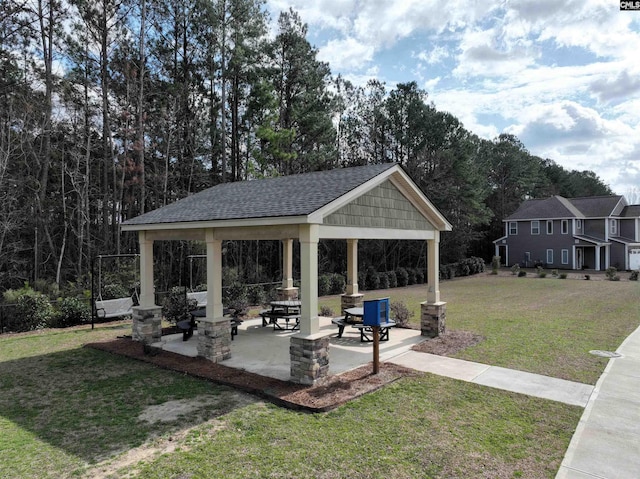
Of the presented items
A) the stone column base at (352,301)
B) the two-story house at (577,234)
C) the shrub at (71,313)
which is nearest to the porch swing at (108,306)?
the shrub at (71,313)

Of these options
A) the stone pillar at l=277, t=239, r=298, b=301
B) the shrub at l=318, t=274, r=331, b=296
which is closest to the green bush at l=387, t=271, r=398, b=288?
the shrub at l=318, t=274, r=331, b=296

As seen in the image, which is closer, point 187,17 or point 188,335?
point 188,335

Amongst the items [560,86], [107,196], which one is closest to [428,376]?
[560,86]

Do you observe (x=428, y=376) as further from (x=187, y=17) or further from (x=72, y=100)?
(x=187, y=17)

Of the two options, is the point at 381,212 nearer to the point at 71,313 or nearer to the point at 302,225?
the point at 302,225

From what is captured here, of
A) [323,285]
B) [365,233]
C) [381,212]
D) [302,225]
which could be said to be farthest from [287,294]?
[302,225]

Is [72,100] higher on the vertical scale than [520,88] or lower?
higher

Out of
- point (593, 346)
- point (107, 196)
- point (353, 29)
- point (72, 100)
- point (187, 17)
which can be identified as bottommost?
point (593, 346)

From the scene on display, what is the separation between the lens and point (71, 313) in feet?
39.7

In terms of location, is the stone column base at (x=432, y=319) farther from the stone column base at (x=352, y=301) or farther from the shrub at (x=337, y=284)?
the shrub at (x=337, y=284)

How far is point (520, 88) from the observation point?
1312 centimetres

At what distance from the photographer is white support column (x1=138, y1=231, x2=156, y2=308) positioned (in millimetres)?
9438

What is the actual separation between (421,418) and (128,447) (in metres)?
3.62

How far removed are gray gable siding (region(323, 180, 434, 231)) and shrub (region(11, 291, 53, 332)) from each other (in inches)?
386
